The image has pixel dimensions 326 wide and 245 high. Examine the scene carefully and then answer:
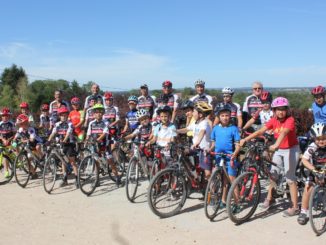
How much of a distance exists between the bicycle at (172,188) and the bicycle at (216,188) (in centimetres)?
57

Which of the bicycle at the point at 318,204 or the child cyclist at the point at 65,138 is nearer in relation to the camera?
the bicycle at the point at 318,204

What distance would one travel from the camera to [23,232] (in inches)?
200

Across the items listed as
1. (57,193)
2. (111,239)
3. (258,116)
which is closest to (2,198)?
(57,193)

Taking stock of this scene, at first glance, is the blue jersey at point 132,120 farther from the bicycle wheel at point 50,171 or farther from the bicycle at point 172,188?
the bicycle at point 172,188

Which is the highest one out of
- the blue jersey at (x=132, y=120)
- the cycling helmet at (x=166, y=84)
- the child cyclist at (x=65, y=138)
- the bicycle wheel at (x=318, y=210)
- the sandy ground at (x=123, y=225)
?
the cycling helmet at (x=166, y=84)

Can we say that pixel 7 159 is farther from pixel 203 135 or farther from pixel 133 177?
pixel 203 135

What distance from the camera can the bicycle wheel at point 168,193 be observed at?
5426 millimetres

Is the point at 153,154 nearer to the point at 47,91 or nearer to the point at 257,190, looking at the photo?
the point at 257,190

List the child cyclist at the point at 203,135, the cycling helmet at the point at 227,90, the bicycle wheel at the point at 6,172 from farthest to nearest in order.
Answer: the bicycle wheel at the point at 6,172 < the cycling helmet at the point at 227,90 < the child cyclist at the point at 203,135

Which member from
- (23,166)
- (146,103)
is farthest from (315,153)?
(23,166)

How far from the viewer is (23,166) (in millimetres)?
8102

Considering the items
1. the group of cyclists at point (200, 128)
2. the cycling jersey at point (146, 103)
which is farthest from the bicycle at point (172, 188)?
the cycling jersey at point (146, 103)

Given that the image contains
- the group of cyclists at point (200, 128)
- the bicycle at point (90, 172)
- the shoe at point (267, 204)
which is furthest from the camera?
the bicycle at point (90, 172)

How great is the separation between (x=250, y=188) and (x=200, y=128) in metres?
1.27
